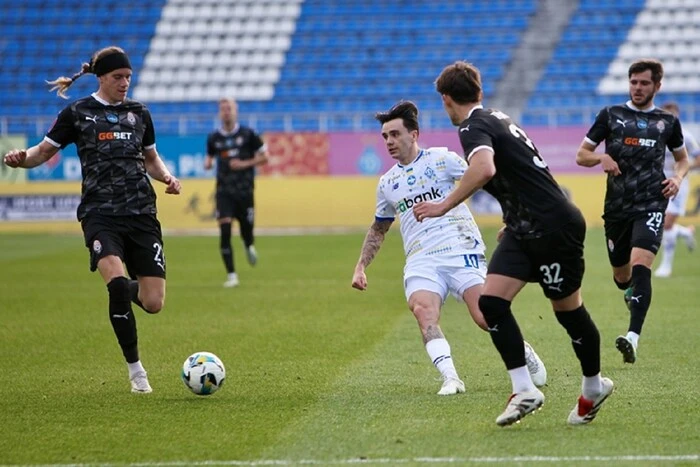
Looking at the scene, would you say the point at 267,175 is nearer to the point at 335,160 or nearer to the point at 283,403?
the point at 335,160

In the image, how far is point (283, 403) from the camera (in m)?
7.84

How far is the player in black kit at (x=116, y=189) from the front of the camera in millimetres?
8430

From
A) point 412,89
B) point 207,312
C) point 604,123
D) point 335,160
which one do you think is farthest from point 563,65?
point 604,123

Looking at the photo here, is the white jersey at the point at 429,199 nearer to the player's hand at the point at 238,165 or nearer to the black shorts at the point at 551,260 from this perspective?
the black shorts at the point at 551,260

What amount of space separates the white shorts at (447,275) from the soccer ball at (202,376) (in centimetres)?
137

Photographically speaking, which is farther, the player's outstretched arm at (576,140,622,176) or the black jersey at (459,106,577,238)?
the player's outstretched arm at (576,140,622,176)

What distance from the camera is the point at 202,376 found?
8109 millimetres

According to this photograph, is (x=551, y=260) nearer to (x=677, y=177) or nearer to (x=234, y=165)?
(x=677, y=177)

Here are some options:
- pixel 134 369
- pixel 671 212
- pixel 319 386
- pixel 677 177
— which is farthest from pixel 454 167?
pixel 671 212

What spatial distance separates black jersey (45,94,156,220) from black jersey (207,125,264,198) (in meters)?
8.87

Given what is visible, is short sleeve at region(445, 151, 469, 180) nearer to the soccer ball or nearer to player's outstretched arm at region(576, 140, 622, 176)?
player's outstretched arm at region(576, 140, 622, 176)

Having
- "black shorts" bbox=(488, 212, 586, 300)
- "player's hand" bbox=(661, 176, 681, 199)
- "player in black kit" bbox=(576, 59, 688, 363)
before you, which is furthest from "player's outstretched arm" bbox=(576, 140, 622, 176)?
"black shorts" bbox=(488, 212, 586, 300)

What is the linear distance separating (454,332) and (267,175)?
57.9 ft

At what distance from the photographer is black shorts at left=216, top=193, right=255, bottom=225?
687 inches
